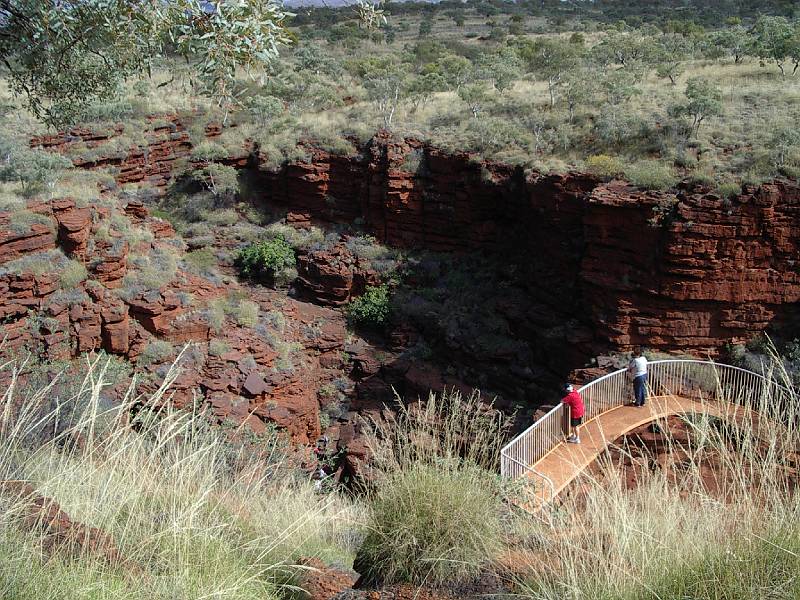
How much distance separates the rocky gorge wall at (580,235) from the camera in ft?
41.3

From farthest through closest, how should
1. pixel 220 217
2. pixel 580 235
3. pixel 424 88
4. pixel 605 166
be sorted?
pixel 424 88 → pixel 220 217 → pixel 580 235 → pixel 605 166

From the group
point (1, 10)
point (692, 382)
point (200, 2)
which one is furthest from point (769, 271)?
point (1, 10)

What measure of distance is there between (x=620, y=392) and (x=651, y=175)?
5.35 m

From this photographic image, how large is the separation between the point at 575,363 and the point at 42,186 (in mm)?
13110

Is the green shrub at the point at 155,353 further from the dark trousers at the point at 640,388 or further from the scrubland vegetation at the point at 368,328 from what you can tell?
the dark trousers at the point at 640,388

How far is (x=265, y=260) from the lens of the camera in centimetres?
1844

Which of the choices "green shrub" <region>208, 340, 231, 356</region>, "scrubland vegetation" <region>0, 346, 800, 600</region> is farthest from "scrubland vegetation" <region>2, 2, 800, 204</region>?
"green shrub" <region>208, 340, 231, 356</region>

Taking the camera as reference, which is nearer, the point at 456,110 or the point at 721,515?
the point at 721,515

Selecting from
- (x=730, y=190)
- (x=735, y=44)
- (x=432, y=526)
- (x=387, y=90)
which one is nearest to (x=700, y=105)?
(x=730, y=190)

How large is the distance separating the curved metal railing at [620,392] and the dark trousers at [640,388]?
0.20 meters

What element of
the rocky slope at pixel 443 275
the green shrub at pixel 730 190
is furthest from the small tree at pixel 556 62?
the green shrub at pixel 730 190

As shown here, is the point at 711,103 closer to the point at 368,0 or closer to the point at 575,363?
the point at 575,363

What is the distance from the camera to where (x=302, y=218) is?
20.3 meters

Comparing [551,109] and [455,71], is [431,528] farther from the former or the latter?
[455,71]
